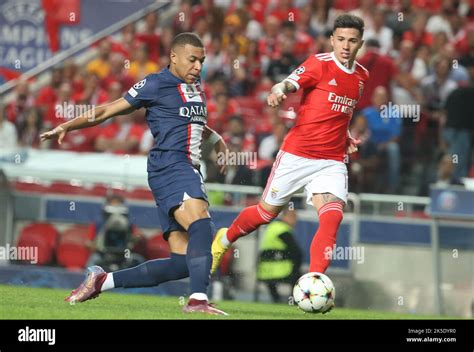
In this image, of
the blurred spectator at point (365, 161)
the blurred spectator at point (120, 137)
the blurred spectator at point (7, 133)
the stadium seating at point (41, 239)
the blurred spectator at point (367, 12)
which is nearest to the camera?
the stadium seating at point (41, 239)

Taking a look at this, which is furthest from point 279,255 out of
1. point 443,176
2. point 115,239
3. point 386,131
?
point 386,131

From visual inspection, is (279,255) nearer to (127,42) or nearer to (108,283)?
(108,283)

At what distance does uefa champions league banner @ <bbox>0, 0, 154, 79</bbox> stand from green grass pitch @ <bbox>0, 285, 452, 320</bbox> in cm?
671

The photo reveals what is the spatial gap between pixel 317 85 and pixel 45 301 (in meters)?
2.92

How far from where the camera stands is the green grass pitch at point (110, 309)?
9336 millimetres

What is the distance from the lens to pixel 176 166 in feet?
32.0

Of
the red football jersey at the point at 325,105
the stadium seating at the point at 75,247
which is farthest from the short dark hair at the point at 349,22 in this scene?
the stadium seating at the point at 75,247

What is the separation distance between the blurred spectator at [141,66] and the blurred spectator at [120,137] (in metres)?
1.29

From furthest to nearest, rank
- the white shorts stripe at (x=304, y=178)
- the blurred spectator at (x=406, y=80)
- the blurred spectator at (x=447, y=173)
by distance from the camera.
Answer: the blurred spectator at (x=406, y=80) → the blurred spectator at (x=447, y=173) → the white shorts stripe at (x=304, y=178)

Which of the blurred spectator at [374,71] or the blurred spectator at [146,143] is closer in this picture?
the blurred spectator at [146,143]

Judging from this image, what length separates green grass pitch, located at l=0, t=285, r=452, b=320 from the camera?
9.34 m

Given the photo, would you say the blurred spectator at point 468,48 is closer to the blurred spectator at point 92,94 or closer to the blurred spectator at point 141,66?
the blurred spectator at point 141,66
